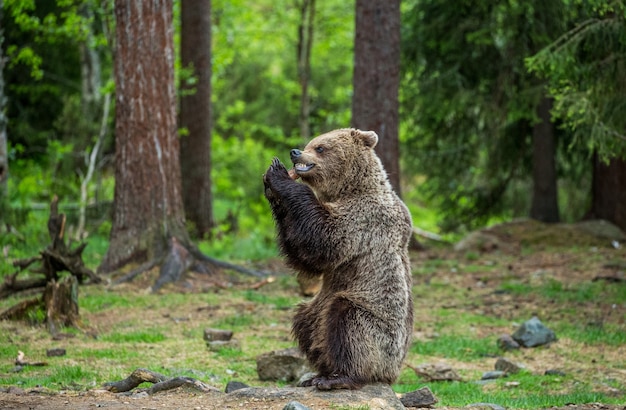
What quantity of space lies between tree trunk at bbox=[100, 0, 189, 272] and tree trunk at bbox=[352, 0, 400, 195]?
414 cm

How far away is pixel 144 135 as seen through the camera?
11.5 meters

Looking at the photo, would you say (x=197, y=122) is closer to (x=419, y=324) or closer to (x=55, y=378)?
(x=419, y=324)

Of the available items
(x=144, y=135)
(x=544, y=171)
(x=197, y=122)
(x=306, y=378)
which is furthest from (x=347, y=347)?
(x=544, y=171)

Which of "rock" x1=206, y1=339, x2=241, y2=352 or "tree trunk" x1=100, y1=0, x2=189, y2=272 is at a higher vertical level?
"tree trunk" x1=100, y1=0, x2=189, y2=272

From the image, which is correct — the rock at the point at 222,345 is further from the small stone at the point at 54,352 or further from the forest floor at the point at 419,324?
the small stone at the point at 54,352

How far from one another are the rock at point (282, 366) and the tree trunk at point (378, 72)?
22.7ft

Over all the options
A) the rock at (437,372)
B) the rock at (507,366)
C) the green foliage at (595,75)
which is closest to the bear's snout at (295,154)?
the rock at (437,372)

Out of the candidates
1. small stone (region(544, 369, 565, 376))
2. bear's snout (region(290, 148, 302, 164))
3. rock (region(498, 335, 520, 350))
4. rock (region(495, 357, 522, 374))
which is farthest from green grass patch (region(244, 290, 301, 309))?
bear's snout (region(290, 148, 302, 164))

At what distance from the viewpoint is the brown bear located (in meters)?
6.32

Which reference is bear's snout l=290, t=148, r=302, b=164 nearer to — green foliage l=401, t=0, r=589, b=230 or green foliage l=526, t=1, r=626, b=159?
green foliage l=526, t=1, r=626, b=159

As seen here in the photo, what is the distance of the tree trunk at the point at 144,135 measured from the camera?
1138 centimetres

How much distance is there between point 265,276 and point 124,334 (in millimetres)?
3716

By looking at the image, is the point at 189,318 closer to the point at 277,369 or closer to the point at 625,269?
the point at 277,369

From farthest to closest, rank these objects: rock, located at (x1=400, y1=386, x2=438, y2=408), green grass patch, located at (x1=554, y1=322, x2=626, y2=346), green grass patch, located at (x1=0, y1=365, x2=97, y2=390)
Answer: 1. green grass patch, located at (x1=554, y1=322, x2=626, y2=346)
2. green grass patch, located at (x1=0, y1=365, x2=97, y2=390)
3. rock, located at (x1=400, y1=386, x2=438, y2=408)
